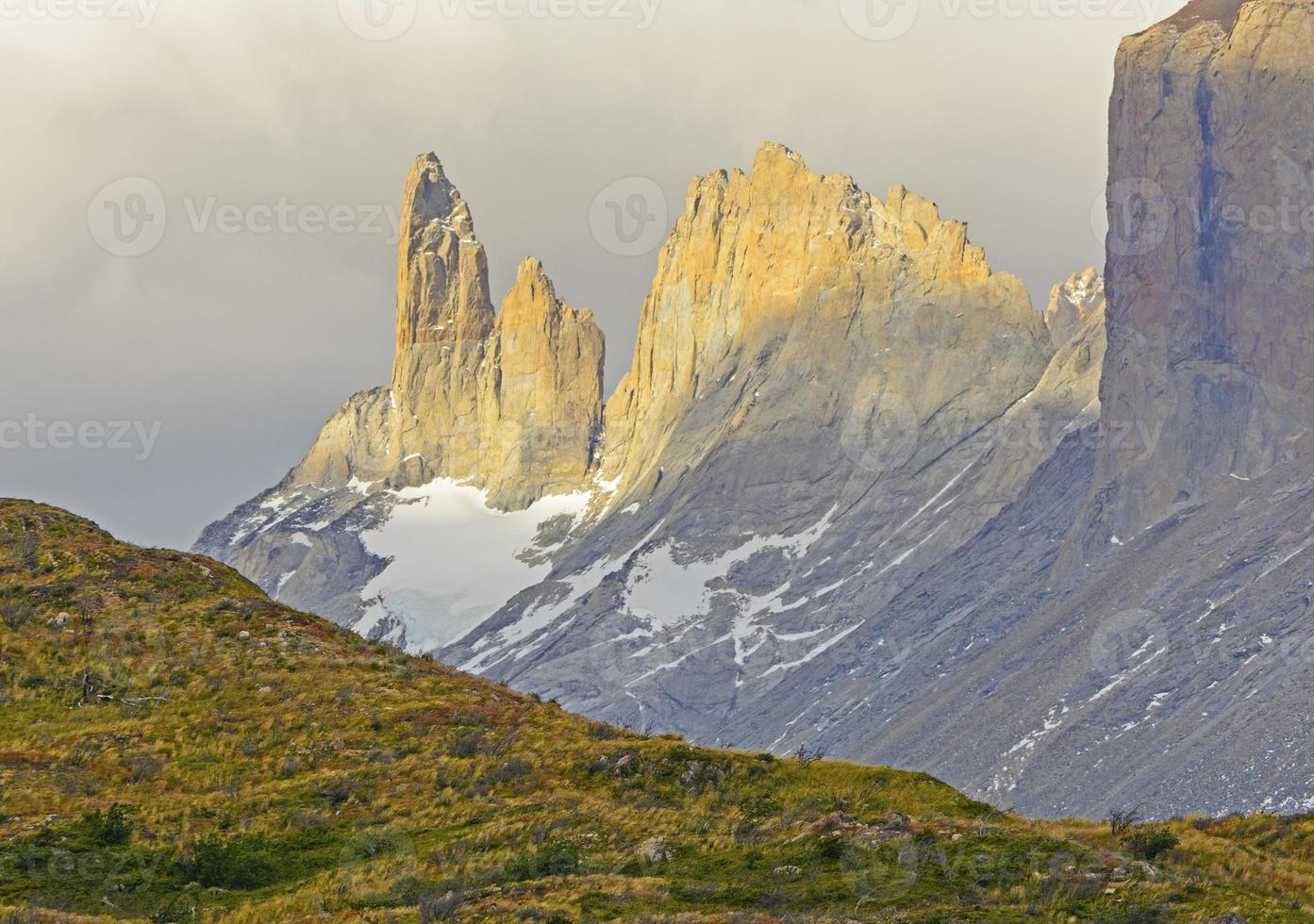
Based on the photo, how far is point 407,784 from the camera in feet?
137

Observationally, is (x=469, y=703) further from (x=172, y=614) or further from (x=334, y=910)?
(x=334, y=910)

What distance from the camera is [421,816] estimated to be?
39.8 m

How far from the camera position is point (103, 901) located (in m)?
34.0

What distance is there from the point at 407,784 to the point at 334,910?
9.31m

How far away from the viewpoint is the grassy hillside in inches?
1296

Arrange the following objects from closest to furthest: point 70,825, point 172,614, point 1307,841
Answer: point 70,825, point 1307,841, point 172,614

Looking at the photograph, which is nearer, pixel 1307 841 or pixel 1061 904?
pixel 1061 904

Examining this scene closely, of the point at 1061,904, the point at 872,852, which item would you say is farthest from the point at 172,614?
the point at 1061,904

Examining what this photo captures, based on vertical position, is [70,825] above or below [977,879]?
above

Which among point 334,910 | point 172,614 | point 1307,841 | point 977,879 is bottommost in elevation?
point 1307,841

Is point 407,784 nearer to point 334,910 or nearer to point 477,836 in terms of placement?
point 477,836

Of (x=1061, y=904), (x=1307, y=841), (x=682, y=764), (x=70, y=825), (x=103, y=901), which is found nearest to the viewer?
(x=1061, y=904)

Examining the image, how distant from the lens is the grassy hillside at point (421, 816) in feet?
108

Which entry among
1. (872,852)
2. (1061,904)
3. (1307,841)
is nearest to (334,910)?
(872,852)
